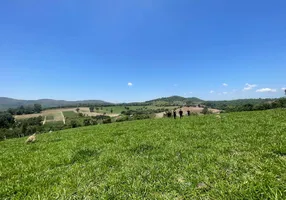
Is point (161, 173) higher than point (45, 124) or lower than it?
higher

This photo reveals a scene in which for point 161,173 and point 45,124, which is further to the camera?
point 45,124

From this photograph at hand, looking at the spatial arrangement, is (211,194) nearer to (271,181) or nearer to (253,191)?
(253,191)

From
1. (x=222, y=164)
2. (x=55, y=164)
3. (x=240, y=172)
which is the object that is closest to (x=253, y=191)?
(x=240, y=172)

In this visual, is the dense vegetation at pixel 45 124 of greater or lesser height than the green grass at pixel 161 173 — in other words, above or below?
below

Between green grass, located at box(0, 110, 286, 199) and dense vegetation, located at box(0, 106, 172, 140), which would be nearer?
green grass, located at box(0, 110, 286, 199)

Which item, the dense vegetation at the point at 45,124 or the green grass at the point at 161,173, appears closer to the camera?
the green grass at the point at 161,173

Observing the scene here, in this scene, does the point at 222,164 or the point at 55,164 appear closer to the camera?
the point at 222,164

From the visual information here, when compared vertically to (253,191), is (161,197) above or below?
below

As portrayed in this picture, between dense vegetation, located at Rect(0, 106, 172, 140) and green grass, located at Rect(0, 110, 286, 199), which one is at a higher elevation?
green grass, located at Rect(0, 110, 286, 199)

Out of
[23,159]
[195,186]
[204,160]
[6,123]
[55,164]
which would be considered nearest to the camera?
[195,186]

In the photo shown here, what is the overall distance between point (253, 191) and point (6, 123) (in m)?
148

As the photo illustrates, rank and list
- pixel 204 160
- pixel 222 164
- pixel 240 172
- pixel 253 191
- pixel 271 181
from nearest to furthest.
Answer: pixel 253 191 < pixel 271 181 < pixel 240 172 < pixel 222 164 < pixel 204 160

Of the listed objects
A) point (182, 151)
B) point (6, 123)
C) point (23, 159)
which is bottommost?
point (6, 123)

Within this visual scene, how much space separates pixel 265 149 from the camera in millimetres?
7781
